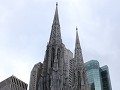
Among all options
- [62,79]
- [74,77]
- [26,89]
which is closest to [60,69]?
[62,79]

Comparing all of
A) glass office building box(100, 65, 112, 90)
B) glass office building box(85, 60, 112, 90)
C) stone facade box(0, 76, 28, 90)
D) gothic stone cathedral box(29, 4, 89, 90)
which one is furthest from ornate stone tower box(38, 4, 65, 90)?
glass office building box(100, 65, 112, 90)

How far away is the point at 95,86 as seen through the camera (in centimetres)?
13350

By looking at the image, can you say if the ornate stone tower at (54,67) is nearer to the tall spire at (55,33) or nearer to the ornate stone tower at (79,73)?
the tall spire at (55,33)

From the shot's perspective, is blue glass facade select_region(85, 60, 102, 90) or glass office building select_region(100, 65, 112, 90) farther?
glass office building select_region(100, 65, 112, 90)

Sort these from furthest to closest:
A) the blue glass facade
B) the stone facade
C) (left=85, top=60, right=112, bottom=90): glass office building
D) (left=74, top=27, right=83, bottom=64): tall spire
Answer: (left=85, top=60, right=112, bottom=90): glass office building → the blue glass facade → the stone facade → (left=74, top=27, right=83, bottom=64): tall spire

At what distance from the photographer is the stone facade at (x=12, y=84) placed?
10431cm

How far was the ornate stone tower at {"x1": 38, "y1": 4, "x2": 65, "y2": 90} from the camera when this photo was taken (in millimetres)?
62406

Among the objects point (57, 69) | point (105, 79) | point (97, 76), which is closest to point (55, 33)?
point (57, 69)

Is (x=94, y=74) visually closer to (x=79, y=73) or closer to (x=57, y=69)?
(x=79, y=73)

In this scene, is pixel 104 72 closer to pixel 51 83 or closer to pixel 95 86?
pixel 95 86

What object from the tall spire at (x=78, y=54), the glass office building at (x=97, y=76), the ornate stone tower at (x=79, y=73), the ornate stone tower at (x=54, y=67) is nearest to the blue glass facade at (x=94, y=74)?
the glass office building at (x=97, y=76)

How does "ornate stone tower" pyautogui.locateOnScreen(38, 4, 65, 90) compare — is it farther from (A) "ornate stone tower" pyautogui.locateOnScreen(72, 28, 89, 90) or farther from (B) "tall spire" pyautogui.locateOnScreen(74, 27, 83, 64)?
(B) "tall spire" pyautogui.locateOnScreen(74, 27, 83, 64)

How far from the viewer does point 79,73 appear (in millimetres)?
76125

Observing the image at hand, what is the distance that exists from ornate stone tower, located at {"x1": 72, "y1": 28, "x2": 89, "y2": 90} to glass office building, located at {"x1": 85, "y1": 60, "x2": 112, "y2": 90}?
51315 millimetres
